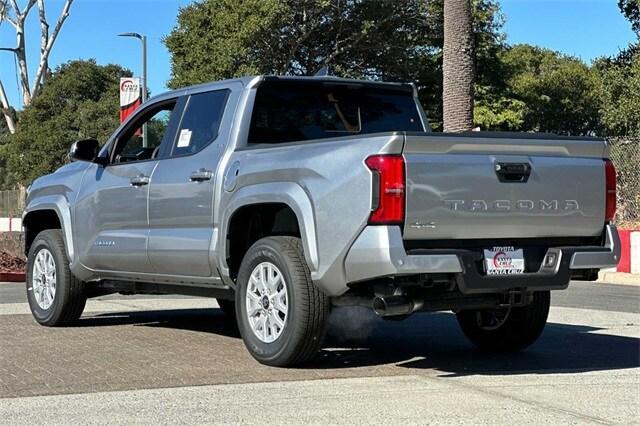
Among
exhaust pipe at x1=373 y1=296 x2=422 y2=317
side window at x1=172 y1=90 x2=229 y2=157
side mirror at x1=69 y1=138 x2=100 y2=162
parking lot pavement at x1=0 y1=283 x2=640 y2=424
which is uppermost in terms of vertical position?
side window at x1=172 y1=90 x2=229 y2=157

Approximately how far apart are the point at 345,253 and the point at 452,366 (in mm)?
1552

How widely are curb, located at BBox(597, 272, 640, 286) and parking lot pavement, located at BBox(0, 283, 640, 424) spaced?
6340 mm

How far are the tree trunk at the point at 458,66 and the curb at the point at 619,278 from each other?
3.65 m

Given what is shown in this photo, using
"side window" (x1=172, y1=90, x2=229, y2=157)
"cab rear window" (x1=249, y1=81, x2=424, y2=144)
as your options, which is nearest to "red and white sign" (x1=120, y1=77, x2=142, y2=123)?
"side window" (x1=172, y1=90, x2=229, y2=157)

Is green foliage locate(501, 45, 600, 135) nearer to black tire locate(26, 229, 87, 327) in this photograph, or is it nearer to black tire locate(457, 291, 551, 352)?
black tire locate(26, 229, 87, 327)

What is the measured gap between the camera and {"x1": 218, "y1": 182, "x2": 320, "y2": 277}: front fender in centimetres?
597

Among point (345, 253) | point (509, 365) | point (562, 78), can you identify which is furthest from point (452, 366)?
point (562, 78)

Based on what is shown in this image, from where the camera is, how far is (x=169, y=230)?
7.22m

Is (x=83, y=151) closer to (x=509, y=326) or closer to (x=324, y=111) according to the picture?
(x=324, y=111)

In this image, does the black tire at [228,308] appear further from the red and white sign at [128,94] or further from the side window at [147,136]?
the red and white sign at [128,94]

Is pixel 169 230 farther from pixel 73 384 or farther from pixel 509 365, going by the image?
pixel 509 365

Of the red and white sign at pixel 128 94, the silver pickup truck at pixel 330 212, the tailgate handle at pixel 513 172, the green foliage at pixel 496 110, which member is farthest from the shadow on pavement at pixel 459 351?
the green foliage at pixel 496 110

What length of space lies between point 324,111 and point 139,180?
5.37ft

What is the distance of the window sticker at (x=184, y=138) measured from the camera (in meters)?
7.41
